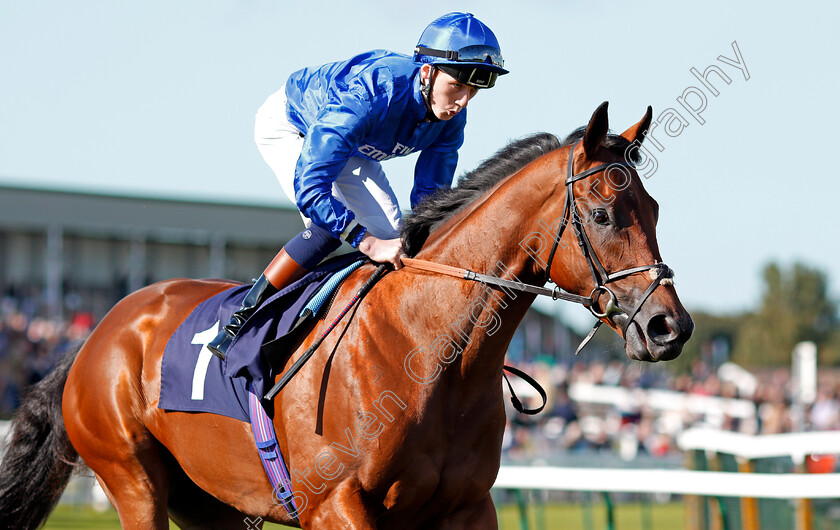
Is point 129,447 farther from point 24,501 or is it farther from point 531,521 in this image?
point 531,521

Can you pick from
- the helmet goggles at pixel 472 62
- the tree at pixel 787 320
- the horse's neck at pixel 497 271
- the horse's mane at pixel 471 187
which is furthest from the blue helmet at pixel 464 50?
the tree at pixel 787 320

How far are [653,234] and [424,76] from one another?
1095mm

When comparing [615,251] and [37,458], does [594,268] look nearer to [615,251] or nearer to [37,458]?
[615,251]

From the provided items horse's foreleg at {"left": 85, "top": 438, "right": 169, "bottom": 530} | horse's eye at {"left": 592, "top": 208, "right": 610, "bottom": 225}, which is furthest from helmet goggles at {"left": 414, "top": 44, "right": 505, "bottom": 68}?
horse's foreleg at {"left": 85, "top": 438, "right": 169, "bottom": 530}

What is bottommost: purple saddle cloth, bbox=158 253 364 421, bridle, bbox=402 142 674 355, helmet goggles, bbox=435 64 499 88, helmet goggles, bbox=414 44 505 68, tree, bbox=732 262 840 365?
tree, bbox=732 262 840 365

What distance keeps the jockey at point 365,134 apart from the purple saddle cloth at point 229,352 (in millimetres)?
85

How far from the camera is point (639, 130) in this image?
322 cm

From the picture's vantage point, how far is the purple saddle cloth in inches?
137

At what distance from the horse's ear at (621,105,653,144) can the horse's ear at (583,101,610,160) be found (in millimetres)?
153

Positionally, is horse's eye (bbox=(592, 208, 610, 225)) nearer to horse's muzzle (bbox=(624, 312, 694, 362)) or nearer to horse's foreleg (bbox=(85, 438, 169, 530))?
horse's muzzle (bbox=(624, 312, 694, 362))

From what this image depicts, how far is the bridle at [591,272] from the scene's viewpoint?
112 inches

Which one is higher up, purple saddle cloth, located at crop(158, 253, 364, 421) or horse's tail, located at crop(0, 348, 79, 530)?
purple saddle cloth, located at crop(158, 253, 364, 421)

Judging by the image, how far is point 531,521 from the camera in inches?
406

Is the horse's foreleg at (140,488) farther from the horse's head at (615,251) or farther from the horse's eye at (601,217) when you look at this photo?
the horse's eye at (601,217)
